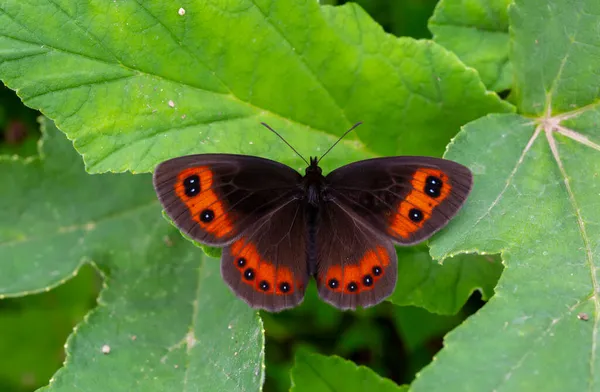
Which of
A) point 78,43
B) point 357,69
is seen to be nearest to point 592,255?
point 357,69

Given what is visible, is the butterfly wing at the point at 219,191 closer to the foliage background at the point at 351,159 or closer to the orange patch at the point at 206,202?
the orange patch at the point at 206,202

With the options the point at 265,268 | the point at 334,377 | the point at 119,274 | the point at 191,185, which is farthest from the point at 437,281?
the point at 119,274

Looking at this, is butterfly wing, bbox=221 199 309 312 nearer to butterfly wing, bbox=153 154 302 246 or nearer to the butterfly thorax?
butterfly wing, bbox=153 154 302 246

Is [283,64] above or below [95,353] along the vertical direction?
above

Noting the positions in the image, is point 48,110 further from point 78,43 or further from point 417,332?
point 417,332

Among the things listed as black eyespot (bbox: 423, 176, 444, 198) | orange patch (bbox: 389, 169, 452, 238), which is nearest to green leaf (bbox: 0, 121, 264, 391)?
orange patch (bbox: 389, 169, 452, 238)

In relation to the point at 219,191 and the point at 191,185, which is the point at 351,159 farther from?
the point at 191,185
